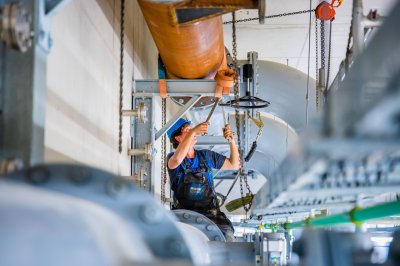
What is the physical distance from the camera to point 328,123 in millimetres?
739

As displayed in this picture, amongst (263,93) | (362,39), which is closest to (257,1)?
(362,39)

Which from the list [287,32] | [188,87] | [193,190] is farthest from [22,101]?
[287,32]

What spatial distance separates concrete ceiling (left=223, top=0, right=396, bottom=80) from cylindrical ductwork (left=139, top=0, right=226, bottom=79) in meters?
1.64

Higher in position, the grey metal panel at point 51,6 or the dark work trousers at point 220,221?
the grey metal panel at point 51,6

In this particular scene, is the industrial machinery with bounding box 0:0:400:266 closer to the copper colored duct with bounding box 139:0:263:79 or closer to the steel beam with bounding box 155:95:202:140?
the copper colored duct with bounding box 139:0:263:79

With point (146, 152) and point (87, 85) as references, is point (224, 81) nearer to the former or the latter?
point (146, 152)

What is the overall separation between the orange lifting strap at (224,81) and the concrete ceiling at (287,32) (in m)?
1.96

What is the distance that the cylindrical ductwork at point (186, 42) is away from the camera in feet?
8.30

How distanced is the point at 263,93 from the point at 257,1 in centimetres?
257

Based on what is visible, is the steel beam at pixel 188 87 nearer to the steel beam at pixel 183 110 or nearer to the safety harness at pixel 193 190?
the steel beam at pixel 183 110

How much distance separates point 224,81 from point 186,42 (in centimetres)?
41

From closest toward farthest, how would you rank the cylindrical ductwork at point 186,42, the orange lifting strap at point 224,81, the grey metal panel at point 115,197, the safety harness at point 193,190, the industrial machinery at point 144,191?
the industrial machinery at point 144,191
the grey metal panel at point 115,197
the cylindrical ductwork at point 186,42
the orange lifting strap at point 224,81
the safety harness at point 193,190

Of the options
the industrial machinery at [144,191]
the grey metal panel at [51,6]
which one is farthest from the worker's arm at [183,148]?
the grey metal panel at [51,6]

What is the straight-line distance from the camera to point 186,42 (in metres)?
2.81
